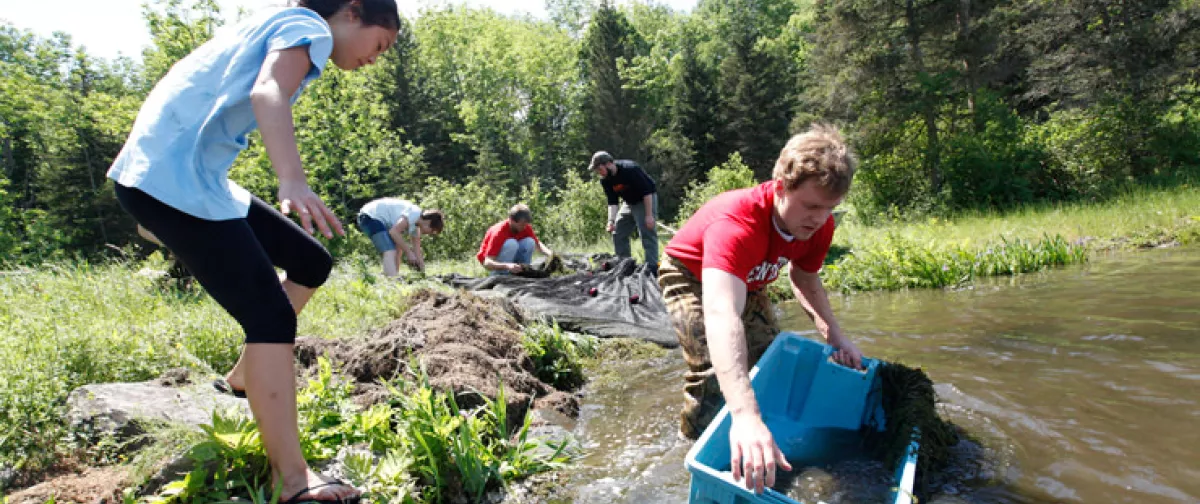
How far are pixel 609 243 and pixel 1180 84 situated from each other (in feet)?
42.7

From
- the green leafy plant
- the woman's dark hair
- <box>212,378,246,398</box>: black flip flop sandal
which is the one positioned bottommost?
the green leafy plant

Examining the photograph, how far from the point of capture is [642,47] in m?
44.7

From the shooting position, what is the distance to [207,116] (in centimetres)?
185

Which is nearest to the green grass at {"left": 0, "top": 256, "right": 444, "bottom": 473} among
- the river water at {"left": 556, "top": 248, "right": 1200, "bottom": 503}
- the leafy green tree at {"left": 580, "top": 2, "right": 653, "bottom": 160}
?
the river water at {"left": 556, "top": 248, "right": 1200, "bottom": 503}

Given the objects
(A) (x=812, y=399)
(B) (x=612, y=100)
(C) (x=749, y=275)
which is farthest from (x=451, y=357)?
(B) (x=612, y=100)

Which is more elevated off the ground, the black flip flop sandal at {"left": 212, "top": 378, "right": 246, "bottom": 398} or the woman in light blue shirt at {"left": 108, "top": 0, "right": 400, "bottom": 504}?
the woman in light blue shirt at {"left": 108, "top": 0, "right": 400, "bottom": 504}

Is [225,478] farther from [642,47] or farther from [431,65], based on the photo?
[642,47]

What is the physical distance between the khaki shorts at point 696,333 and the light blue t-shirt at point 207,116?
5.50 ft

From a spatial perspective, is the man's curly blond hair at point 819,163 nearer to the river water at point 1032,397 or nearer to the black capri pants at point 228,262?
the river water at point 1032,397

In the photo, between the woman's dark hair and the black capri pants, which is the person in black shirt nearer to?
the woman's dark hair

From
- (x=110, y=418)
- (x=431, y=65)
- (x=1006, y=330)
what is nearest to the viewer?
(x=110, y=418)

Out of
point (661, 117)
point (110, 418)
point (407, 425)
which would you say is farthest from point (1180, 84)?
point (661, 117)

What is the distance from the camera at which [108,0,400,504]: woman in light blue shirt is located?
69.4 inches

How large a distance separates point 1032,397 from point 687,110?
29.6m
